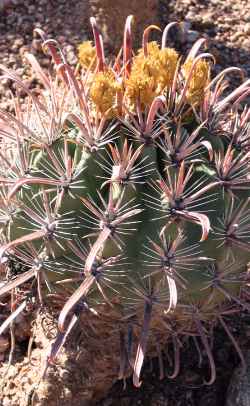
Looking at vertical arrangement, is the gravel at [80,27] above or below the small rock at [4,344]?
above

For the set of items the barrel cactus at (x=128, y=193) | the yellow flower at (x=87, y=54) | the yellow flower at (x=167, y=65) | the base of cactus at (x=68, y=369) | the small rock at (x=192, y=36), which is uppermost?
the small rock at (x=192, y=36)

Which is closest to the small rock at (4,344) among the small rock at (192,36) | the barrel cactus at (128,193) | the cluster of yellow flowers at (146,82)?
the barrel cactus at (128,193)

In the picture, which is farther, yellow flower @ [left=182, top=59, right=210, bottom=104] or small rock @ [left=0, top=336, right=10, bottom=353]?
small rock @ [left=0, top=336, right=10, bottom=353]

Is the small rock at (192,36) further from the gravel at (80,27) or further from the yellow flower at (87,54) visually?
the yellow flower at (87,54)

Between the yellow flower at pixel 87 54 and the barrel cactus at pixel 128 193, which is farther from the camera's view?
the yellow flower at pixel 87 54

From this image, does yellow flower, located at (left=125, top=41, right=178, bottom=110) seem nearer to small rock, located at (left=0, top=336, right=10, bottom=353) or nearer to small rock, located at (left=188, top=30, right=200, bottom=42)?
small rock, located at (left=0, top=336, right=10, bottom=353)

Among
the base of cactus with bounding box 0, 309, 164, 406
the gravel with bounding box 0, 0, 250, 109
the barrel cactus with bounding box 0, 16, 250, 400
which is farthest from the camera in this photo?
the gravel with bounding box 0, 0, 250, 109

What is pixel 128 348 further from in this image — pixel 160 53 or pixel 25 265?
pixel 160 53

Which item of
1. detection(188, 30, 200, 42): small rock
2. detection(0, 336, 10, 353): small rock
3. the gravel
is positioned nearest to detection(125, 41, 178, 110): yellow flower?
detection(0, 336, 10, 353): small rock
